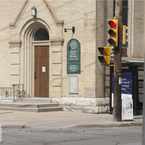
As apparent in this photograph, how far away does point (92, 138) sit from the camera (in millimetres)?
15609

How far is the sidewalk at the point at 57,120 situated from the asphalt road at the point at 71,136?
64cm

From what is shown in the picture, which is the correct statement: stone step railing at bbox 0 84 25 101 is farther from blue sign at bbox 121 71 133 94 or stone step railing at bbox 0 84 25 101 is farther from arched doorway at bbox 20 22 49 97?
blue sign at bbox 121 71 133 94

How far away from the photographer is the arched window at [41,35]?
28031mm

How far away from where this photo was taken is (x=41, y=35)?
2823 centimetres

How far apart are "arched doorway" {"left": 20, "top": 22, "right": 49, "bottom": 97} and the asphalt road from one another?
8.49m

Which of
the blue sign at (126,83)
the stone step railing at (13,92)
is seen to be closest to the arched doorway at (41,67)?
the stone step railing at (13,92)

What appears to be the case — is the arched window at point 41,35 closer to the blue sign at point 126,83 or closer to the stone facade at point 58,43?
the stone facade at point 58,43

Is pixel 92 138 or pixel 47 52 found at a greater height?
pixel 47 52

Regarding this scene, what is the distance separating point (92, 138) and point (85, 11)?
11142mm

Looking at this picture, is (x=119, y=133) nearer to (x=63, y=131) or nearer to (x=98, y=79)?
(x=63, y=131)

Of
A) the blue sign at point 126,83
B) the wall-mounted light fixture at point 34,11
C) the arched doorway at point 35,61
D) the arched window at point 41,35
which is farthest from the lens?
the arched window at point 41,35

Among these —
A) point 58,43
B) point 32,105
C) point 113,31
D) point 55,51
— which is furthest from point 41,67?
point 113,31

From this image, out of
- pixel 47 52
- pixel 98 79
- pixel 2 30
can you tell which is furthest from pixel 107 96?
pixel 2 30

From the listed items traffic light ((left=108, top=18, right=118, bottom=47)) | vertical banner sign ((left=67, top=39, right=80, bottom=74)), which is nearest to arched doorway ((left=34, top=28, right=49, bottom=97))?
vertical banner sign ((left=67, top=39, right=80, bottom=74))
